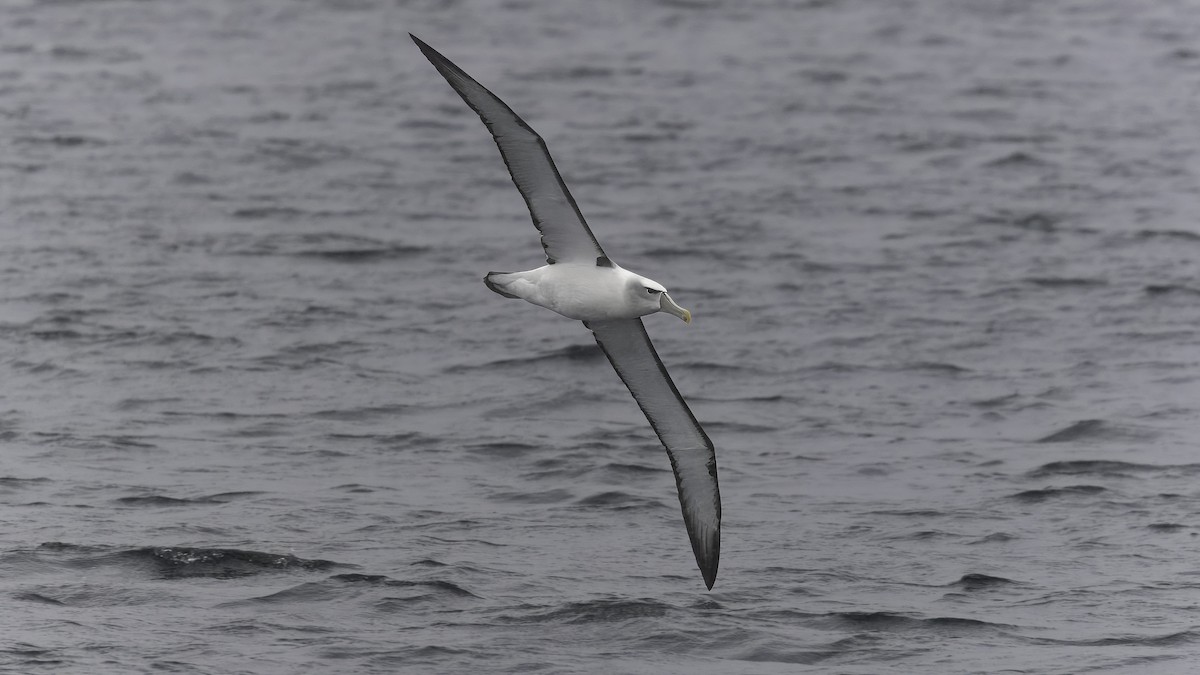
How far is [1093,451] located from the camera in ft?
59.3

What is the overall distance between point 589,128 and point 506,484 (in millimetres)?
15349

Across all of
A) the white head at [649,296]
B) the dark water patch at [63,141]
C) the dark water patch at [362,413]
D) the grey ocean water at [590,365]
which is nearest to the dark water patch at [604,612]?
the grey ocean water at [590,365]

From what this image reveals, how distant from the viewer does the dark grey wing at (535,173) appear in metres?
12.7

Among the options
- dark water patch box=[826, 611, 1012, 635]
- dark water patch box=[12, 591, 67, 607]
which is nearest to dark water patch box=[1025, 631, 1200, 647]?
dark water patch box=[826, 611, 1012, 635]

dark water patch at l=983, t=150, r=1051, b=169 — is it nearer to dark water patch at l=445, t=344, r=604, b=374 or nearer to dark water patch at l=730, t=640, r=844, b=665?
dark water patch at l=445, t=344, r=604, b=374

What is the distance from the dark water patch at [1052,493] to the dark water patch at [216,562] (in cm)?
629

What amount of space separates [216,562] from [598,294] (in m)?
3.80

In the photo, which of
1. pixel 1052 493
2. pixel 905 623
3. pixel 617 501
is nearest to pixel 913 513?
pixel 1052 493

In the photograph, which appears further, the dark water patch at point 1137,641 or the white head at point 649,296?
the dark water patch at point 1137,641

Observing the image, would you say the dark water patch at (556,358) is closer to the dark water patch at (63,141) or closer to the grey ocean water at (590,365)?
the grey ocean water at (590,365)

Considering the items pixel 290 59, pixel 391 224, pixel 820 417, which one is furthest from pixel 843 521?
pixel 290 59

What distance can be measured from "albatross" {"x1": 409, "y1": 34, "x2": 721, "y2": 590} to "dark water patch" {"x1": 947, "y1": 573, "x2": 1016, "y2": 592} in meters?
1.97

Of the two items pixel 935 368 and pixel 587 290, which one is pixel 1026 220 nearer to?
pixel 935 368

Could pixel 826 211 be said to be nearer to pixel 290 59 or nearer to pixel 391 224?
pixel 391 224
